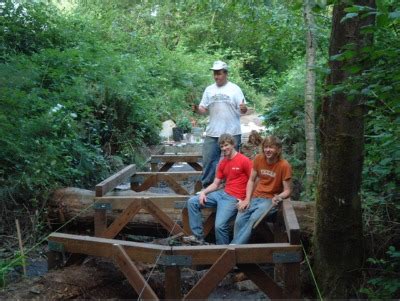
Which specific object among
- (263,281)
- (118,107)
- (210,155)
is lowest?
(263,281)

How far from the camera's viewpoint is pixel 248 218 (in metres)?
5.62

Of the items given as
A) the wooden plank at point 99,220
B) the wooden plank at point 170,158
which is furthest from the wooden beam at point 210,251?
the wooden plank at point 170,158

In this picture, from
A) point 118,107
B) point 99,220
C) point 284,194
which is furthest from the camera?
point 118,107

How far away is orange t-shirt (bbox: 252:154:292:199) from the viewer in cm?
560

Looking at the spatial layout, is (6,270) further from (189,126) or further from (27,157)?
(189,126)

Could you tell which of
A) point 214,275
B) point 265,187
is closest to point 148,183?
point 265,187

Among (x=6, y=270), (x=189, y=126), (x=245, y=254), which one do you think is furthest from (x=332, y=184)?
(x=189, y=126)

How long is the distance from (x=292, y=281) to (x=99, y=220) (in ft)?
9.18

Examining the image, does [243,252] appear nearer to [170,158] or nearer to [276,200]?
[276,200]

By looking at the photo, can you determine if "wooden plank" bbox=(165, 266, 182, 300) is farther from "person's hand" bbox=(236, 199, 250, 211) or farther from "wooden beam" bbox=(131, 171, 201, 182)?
"wooden beam" bbox=(131, 171, 201, 182)

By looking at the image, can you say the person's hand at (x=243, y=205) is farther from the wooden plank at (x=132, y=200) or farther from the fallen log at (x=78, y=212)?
the fallen log at (x=78, y=212)

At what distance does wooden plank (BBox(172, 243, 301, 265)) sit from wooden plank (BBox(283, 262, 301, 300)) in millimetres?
163

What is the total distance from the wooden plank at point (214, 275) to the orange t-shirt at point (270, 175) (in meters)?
1.33

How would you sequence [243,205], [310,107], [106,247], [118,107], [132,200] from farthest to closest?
[118,107], [310,107], [132,200], [243,205], [106,247]
